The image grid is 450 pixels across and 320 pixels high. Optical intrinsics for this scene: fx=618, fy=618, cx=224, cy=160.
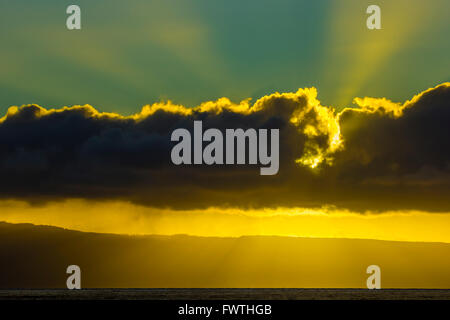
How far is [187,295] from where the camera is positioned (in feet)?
284
